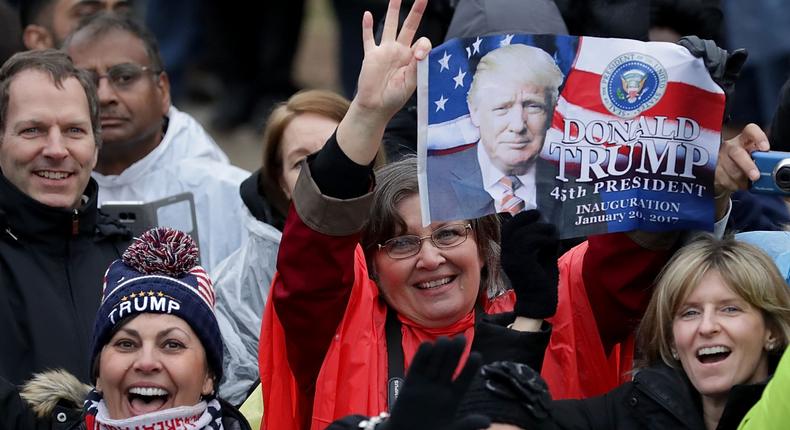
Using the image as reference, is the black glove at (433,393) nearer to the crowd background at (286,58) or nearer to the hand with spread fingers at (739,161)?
the hand with spread fingers at (739,161)

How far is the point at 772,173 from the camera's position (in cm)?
402

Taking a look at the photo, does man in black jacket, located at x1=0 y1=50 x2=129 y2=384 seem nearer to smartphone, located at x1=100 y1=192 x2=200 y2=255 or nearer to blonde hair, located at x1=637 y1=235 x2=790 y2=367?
smartphone, located at x1=100 y1=192 x2=200 y2=255

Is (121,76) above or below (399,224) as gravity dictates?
above

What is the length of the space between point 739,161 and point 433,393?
110cm

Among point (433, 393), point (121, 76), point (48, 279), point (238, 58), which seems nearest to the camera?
point (433, 393)

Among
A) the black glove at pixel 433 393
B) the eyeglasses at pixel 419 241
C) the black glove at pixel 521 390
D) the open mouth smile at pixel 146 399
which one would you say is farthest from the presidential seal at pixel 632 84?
the open mouth smile at pixel 146 399

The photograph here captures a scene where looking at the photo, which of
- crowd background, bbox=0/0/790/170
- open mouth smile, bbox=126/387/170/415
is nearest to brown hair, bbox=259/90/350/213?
open mouth smile, bbox=126/387/170/415

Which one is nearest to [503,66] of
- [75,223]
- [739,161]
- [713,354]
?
[739,161]

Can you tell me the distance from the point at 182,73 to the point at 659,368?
258 inches

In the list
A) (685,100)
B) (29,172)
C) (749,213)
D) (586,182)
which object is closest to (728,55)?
(685,100)

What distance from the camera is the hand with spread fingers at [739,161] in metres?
4.07

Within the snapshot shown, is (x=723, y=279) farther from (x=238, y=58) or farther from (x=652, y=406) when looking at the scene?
(x=238, y=58)

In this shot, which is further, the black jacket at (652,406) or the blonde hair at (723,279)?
the blonde hair at (723,279)

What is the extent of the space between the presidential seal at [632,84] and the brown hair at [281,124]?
143cm
